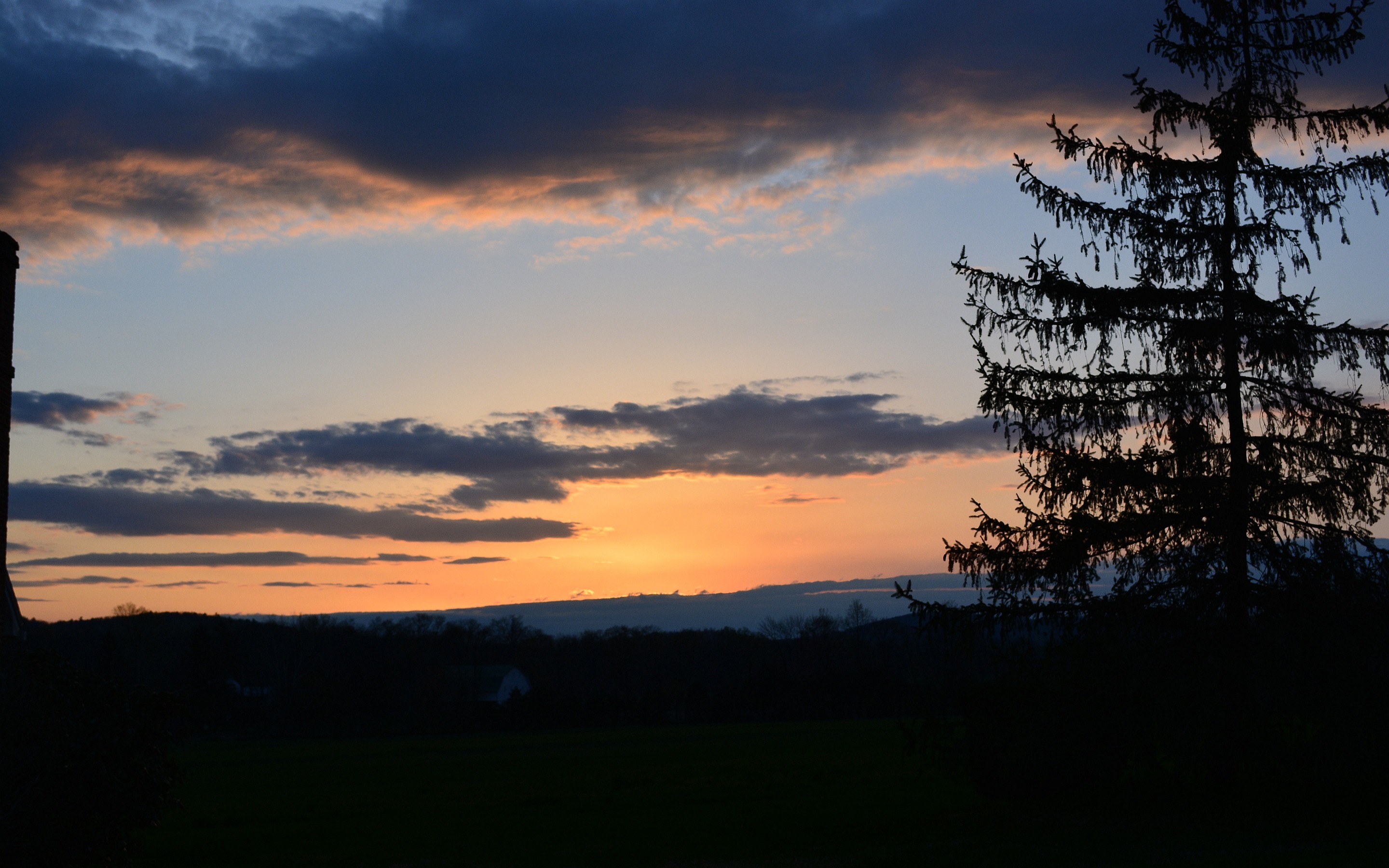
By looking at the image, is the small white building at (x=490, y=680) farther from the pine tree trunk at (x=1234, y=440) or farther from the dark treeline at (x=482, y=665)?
the pine tree trunk at (x=1234, y=440)

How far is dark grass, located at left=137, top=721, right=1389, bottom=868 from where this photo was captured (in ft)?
50.9

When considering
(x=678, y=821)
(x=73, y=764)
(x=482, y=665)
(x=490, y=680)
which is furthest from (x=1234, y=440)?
(x=482, y=665)

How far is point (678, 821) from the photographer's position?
83.1 ft

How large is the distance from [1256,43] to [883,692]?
71.5 meters

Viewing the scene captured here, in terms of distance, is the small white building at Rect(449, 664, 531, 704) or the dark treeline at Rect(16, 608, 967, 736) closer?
the dark treeline at Rect(16, 608, 967, 736)

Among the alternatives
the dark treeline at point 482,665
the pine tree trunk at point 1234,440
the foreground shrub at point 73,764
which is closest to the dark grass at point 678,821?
the foreground shrub at point 73,764

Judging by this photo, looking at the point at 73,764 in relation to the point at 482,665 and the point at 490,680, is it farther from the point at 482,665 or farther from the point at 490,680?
the point at 482,665

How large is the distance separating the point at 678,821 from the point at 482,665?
4595 inches

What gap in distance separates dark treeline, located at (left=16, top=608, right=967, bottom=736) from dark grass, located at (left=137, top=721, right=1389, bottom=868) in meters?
14.7

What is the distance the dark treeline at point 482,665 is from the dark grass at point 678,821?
14.7 metres

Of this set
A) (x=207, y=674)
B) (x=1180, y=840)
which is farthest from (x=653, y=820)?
(x=207, y=674)

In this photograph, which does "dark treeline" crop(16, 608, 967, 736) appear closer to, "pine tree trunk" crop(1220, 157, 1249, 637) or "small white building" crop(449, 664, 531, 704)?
"small white building" crop(449, 664, 531, 704)

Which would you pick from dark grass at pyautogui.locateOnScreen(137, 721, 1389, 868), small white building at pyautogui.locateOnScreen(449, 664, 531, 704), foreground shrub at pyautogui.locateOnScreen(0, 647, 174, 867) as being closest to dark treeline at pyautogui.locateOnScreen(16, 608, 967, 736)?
small white building at pyautogui.locateOnScreen(449, 664, 531, 704)

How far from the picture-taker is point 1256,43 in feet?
60.3
